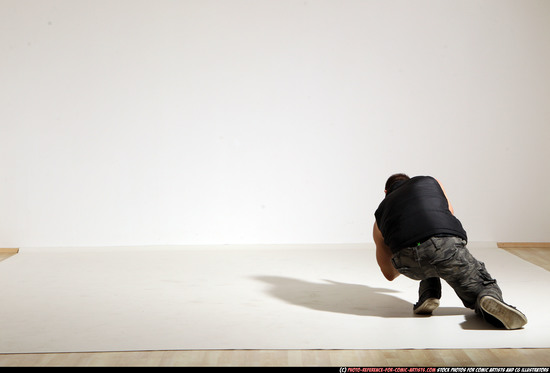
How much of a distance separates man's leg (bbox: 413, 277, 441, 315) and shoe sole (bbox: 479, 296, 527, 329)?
291 millimetres

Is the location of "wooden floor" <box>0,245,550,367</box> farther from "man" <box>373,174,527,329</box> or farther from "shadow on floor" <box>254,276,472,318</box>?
"shadow on floor" <box>254,276,472,318</box>

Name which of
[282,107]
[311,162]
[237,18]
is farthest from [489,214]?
[237,18]

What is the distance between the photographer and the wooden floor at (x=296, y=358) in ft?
8.66

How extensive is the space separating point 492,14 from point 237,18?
1.94m

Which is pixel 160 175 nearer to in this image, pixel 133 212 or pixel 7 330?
pixel 133 212

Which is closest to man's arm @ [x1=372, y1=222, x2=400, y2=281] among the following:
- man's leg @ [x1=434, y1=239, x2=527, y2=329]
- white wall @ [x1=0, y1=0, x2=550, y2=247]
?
man's leg @ [x1=434, y1=239, x2=527, y2=329]

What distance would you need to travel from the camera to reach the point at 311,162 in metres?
5.45

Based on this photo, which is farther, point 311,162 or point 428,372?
point 311,162

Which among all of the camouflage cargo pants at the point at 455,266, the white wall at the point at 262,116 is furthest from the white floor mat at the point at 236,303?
the white wall at the point at 262,116

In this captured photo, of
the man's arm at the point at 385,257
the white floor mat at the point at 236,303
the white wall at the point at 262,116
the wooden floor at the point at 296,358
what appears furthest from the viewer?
the white wall at the point at 262,116

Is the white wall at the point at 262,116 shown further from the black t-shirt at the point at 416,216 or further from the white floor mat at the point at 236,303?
the black t-shirt at the point at 416,216

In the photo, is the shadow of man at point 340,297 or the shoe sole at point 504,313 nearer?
the shoe sole at point 504,313

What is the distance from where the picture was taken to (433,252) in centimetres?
311

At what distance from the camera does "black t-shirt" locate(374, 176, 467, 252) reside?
3145 mm
